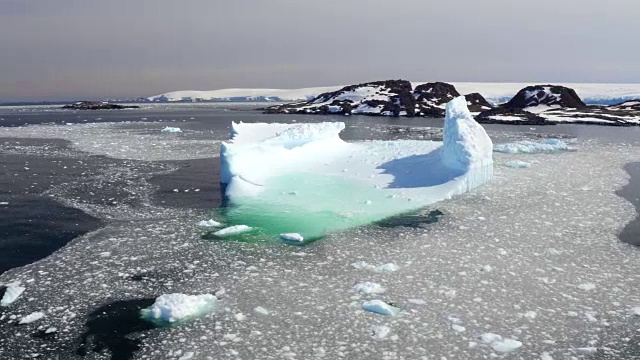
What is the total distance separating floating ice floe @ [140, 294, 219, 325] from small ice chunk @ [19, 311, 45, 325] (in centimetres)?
129

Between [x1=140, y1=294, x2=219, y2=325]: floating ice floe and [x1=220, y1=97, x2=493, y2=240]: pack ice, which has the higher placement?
[x1=220, y1=97, x2=493, y2=240]: pack ice

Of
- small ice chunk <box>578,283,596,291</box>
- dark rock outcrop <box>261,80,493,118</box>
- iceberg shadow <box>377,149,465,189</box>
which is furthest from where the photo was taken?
dark rock outcrop <box>261,80,493,118</box>

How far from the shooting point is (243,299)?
6.80 meters

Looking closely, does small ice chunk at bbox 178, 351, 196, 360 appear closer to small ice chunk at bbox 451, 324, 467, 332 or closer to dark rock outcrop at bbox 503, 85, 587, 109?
small ice chunk at bbox 451, 324, 467, 332

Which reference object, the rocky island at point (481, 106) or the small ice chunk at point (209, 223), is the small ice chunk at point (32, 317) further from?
the rocky island at point (481, 106)

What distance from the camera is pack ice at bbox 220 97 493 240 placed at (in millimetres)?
11211

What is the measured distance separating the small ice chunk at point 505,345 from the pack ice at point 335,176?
4681 mm

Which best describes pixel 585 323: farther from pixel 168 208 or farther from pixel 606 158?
pixel 606 158

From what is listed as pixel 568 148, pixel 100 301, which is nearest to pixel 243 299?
pixel 100 301

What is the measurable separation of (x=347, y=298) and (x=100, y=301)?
3470mm

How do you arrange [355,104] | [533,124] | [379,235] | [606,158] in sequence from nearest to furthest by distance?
[379,235] → [606,158] → [533,124] → [355,104]

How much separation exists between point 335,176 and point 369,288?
28.5 ft

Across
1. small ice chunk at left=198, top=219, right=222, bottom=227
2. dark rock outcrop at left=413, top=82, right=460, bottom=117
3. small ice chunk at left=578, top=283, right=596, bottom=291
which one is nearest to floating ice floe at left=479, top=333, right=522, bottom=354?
small ice chunk at left=578, top=283, right=596, bottom=291

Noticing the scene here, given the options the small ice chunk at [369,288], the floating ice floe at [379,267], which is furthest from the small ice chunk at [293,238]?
the small ice chunk at [369,288]
